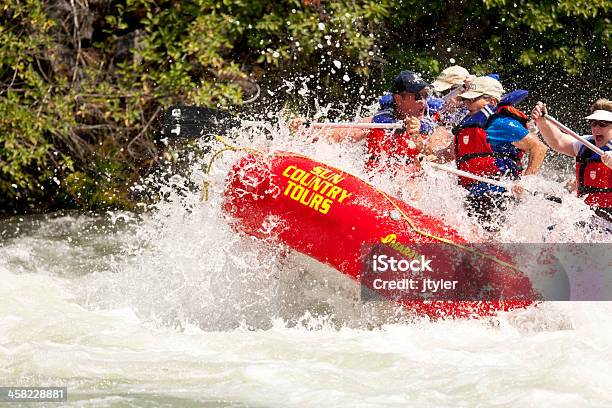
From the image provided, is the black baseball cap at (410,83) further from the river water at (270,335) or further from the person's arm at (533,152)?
the person's arm at (533,152)

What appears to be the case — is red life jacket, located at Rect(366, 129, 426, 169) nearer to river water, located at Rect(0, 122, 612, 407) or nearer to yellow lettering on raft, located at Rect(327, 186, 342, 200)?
river water, located at Rect(0, 122, 612, 407)

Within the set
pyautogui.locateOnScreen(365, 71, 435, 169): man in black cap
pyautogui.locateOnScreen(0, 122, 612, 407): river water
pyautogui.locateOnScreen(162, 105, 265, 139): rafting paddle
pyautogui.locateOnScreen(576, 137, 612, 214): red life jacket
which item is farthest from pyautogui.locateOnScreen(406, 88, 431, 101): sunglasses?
pyautogui.locateOnScreen(162, 105, 265, 139): rafting paddle

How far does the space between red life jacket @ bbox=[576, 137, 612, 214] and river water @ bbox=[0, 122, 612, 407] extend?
0.17 metres

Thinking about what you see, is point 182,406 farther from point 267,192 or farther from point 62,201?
point 62,201

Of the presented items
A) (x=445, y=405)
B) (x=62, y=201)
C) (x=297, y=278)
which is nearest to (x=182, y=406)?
(x=445, y=405)

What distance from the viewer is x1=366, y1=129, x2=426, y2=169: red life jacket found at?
666cm

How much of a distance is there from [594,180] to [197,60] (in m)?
5.04

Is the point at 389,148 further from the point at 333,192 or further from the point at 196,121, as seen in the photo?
the point at 196,121

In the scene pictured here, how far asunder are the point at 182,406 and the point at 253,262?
1.69 m

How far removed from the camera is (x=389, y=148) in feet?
22.1

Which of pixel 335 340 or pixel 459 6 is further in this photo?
pixel 459 6

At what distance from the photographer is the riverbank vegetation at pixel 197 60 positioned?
30.8ft

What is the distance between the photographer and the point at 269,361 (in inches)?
219

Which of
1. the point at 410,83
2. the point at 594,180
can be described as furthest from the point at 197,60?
the point at 594,180
